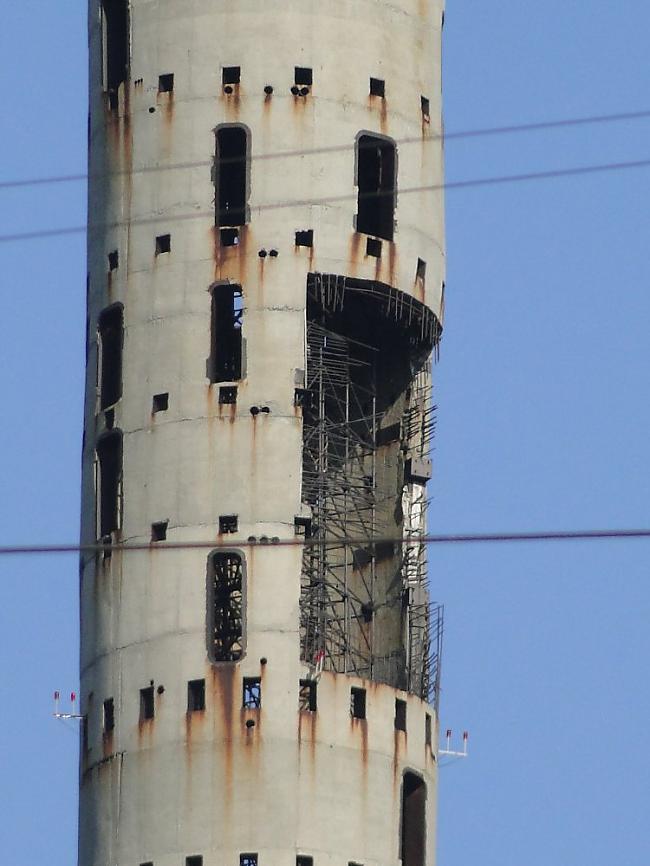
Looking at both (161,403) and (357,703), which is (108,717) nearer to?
(357,703)

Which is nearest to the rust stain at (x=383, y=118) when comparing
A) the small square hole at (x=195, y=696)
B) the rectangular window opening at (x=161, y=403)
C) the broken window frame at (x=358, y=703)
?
the rectangular window opening at (x=161, y=403)

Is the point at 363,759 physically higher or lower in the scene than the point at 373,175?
lower

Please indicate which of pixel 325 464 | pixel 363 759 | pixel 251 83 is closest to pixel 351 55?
pixel 251 83

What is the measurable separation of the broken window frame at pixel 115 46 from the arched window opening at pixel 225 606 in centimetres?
1382

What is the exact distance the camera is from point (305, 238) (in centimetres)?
12088

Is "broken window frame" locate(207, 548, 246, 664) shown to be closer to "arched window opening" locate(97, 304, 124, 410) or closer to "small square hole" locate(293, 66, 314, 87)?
"arched window opening" locate(97, 304, 124, 410)

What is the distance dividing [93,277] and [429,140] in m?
9.79

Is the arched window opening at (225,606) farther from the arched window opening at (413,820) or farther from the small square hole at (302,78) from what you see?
the small square hole at (302,78)

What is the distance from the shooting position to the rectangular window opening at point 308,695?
11700 centimetres

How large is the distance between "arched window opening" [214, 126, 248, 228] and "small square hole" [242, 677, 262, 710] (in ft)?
41.4

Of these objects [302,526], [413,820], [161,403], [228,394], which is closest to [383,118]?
[228,394]

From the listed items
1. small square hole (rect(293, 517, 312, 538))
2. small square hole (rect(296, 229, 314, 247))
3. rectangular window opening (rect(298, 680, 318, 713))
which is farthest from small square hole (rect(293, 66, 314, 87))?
rectangular window opening (rect(298, 680, 318, 713))

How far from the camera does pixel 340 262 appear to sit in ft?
396

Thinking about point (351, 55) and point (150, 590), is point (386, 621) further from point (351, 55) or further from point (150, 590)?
point (351, 55)
